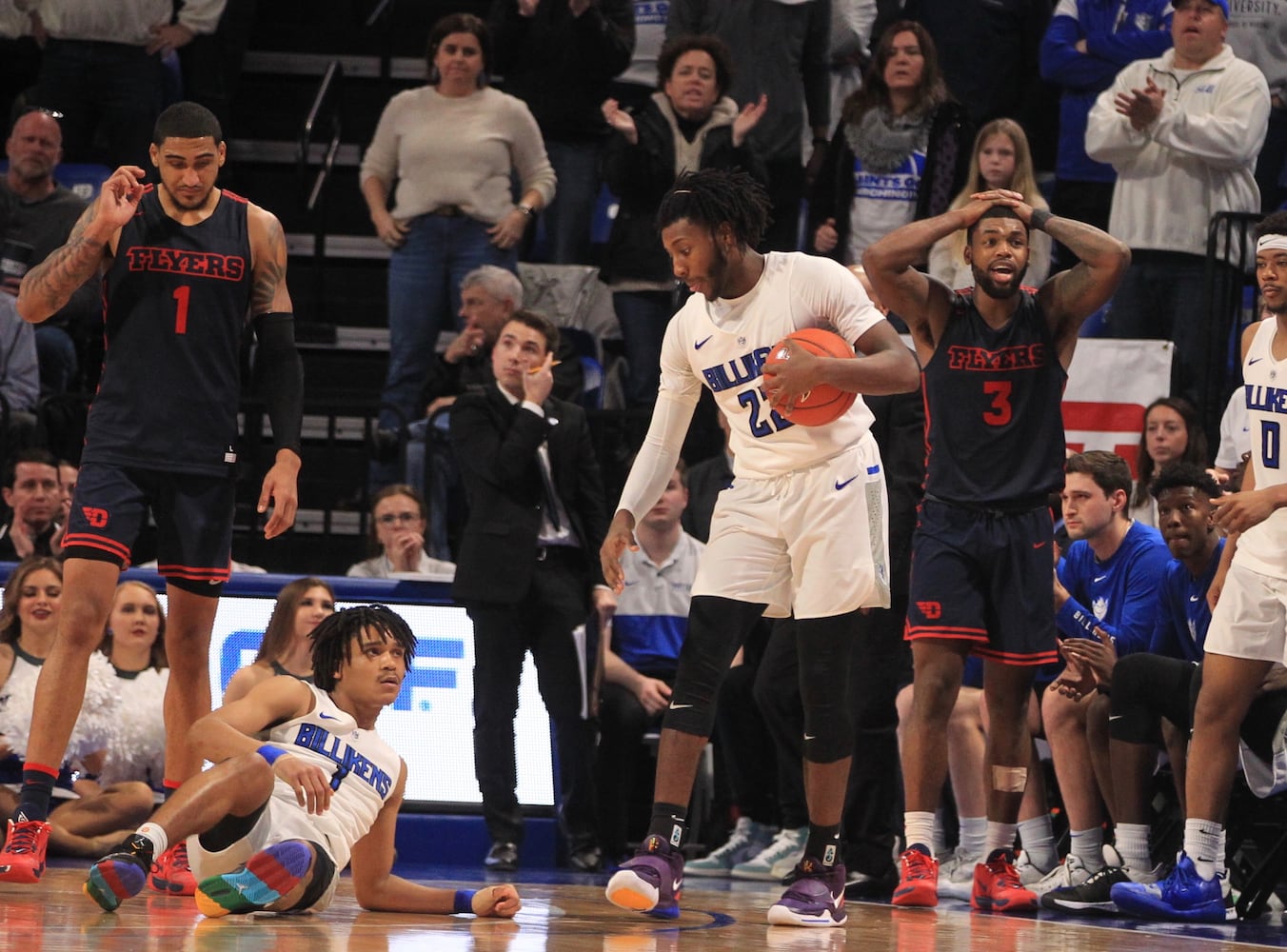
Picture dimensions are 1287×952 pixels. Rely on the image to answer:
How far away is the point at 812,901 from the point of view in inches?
212

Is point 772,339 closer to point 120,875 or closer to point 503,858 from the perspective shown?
point 120,875

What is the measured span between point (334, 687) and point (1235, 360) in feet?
17.8

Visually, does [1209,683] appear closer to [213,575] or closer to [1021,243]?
[1021,243]

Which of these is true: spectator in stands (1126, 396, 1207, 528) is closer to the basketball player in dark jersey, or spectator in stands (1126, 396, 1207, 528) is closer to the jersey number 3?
the jersey number 3

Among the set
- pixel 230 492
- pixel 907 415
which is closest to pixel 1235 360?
pixel 907 415

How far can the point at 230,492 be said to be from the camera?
5.99m

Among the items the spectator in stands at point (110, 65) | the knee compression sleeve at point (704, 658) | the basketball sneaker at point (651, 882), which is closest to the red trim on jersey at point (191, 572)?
the knee compression sleeve at point (704, 658)

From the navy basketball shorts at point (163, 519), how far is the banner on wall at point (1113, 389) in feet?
13.4

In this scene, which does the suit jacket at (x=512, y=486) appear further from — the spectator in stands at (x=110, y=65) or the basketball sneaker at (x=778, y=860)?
the spectator in stands at (x=110, y=65)

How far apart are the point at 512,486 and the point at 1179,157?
393cm

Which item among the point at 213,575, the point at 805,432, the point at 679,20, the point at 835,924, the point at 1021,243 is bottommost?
the point at 835,924

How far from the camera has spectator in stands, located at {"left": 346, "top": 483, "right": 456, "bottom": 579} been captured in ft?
27.8

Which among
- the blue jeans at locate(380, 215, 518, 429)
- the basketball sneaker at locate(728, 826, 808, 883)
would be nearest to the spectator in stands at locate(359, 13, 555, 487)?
the blue jeans at locate(380, 215, 518, 429)

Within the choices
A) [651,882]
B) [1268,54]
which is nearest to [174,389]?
[651,882]
